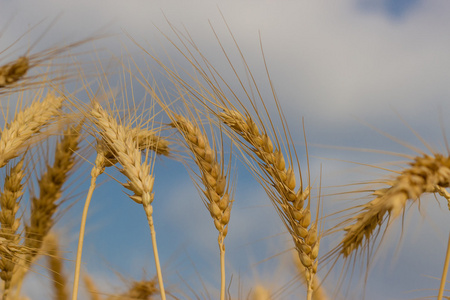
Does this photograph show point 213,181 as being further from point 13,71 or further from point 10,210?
point 10,210

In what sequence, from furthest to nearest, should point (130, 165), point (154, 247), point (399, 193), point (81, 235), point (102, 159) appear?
point (102, 159) < point (81, 235) < point (130, 165) < point (154, 247) < point (399, 193)

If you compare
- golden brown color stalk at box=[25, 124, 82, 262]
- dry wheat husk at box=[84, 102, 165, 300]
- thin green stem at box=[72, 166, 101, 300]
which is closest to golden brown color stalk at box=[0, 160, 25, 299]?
golden brown color stalk at box=[25, 124, 82, 262]

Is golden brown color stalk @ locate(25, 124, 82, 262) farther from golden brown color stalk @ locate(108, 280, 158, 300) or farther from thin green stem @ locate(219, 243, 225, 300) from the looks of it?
thin green stem @ locate(219, 243, 225, 300)

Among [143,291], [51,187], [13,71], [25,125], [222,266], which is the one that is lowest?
[143,291]

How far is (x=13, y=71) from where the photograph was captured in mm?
2037

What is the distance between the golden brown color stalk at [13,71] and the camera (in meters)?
1.99

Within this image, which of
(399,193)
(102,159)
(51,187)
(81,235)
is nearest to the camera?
(399,193)

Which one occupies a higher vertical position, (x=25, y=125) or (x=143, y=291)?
(x=25, y=125)

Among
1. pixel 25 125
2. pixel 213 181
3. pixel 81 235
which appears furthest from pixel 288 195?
pixel 25 125

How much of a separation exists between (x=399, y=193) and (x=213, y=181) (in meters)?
0.77

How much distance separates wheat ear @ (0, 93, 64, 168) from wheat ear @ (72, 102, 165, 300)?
1.35ft

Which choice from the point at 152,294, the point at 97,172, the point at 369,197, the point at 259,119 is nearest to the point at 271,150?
the point at 259,119

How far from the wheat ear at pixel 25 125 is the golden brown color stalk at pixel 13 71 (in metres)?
0.48

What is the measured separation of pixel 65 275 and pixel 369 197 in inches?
75.8
